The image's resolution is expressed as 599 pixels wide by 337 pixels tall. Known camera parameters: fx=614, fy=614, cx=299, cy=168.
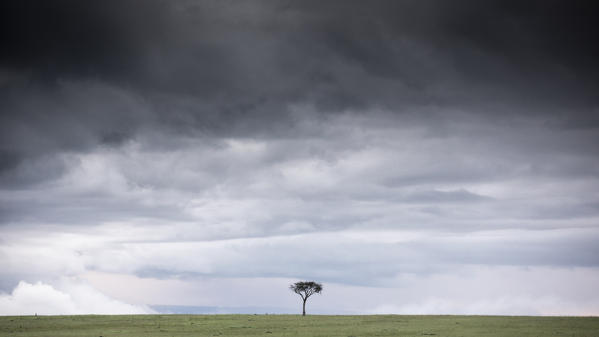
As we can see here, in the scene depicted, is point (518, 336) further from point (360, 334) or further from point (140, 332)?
point (140, 332)

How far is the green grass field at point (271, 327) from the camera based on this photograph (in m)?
80.9

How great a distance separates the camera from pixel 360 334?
8038cm

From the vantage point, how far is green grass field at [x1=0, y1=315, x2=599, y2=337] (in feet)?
265

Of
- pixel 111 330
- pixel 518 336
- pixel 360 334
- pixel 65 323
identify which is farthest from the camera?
pixel 65 323

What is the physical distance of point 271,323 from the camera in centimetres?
10088

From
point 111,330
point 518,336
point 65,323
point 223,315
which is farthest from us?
point 223,315

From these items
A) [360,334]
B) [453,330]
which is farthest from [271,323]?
[453,330]

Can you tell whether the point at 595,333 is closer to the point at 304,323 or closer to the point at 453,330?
the point at 453,330

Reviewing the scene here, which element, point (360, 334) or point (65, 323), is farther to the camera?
point (65, 323)

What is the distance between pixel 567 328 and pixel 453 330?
15897mm

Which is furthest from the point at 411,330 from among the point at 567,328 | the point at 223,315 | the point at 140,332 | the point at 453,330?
the point at 223,315

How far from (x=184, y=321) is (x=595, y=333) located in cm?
6271

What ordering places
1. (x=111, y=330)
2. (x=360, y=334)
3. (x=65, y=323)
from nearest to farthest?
1. (x=360, y=334)
2. (x=111, y=330)
3. (x=65, y=323)

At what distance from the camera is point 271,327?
304ft
